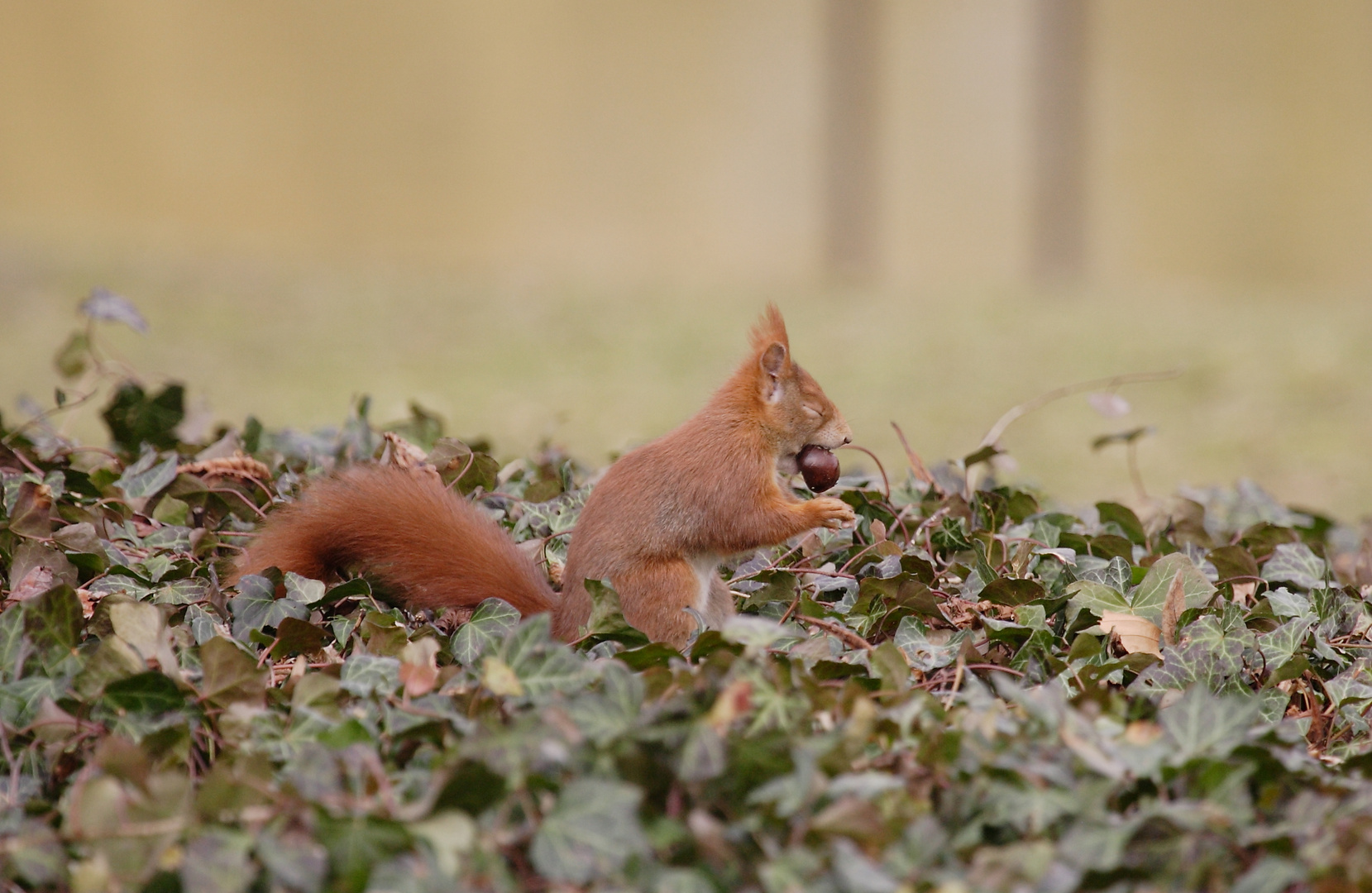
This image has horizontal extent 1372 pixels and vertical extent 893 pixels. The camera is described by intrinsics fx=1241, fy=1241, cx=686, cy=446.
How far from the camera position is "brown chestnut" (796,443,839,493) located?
1979 mm

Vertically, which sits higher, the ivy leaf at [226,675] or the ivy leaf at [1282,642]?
the ivy leaf at [226,675]

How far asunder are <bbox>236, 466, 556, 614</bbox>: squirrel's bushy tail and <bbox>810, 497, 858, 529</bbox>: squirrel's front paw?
406mm

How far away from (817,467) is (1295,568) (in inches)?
30.6

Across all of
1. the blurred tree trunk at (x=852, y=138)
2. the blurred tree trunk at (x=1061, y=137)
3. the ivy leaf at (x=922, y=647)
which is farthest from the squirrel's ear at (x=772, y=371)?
the blurred tree trunk at (x=1061, y=137)

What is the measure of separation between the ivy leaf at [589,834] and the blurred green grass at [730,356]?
3.67 metres

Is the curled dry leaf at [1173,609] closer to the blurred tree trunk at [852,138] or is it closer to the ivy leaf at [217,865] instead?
the ivy leaf at [217,865]

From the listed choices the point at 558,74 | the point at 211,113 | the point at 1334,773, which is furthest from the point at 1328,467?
the point at 211,113

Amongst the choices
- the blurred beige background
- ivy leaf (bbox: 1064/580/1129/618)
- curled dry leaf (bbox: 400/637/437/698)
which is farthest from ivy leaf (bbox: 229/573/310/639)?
the blurred beige background

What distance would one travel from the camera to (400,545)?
175cm

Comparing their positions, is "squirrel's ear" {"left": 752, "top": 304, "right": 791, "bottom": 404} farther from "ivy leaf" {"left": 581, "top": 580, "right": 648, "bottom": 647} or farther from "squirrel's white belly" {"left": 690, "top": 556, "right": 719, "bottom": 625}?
"ivy leaf" {"left": 581, "top": 580, "right": 648, "bottom": 647}

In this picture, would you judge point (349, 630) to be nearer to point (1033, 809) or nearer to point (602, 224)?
point (1033, 809)

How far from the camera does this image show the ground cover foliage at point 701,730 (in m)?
1.13

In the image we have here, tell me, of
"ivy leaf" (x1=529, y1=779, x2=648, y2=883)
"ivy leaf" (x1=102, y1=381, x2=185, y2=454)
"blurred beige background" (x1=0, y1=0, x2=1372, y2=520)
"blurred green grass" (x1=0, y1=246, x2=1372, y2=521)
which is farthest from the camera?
"blurred beige background" (x1=0, y1=0, x2=1372, y2=520)

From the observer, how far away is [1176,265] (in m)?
10.0
